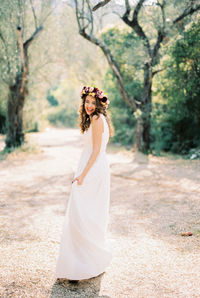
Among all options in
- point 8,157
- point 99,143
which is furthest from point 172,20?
point 99,143

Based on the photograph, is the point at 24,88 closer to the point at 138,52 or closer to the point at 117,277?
the point at 138,52

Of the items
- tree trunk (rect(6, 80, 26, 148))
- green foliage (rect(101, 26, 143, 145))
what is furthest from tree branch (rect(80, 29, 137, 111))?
tree trunk (rect(6, 80, 26, 148))

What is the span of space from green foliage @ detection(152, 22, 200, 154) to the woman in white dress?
7.33m

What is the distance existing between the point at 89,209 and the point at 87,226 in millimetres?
164

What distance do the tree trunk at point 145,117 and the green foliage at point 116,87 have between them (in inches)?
46.0

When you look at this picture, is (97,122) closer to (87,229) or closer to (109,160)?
(87,229)

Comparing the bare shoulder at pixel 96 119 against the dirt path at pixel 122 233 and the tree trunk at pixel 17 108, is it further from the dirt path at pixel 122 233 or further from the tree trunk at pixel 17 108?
the tree trunk at pixel 17 108

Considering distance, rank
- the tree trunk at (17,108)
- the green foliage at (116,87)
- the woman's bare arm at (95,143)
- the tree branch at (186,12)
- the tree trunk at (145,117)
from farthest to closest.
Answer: the green foliage at (116,87), the tree trunk at (145,117), the tree trunk at (17,108), the tree branch at (186,12), the woman's bare arm at (95,143)

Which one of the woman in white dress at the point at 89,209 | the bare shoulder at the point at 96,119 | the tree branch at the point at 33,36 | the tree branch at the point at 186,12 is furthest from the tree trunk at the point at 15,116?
the bare shoulder at the point at 96,119

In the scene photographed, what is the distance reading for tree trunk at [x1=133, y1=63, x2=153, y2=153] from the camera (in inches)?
428

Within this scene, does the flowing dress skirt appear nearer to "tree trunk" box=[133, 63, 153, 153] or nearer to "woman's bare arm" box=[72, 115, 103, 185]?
"woman's bare arm" box=[72, 115, 103, 185]

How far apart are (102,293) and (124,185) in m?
4.49

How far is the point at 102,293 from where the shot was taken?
275 centimetres

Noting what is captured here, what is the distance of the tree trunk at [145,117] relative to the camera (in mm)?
10883
